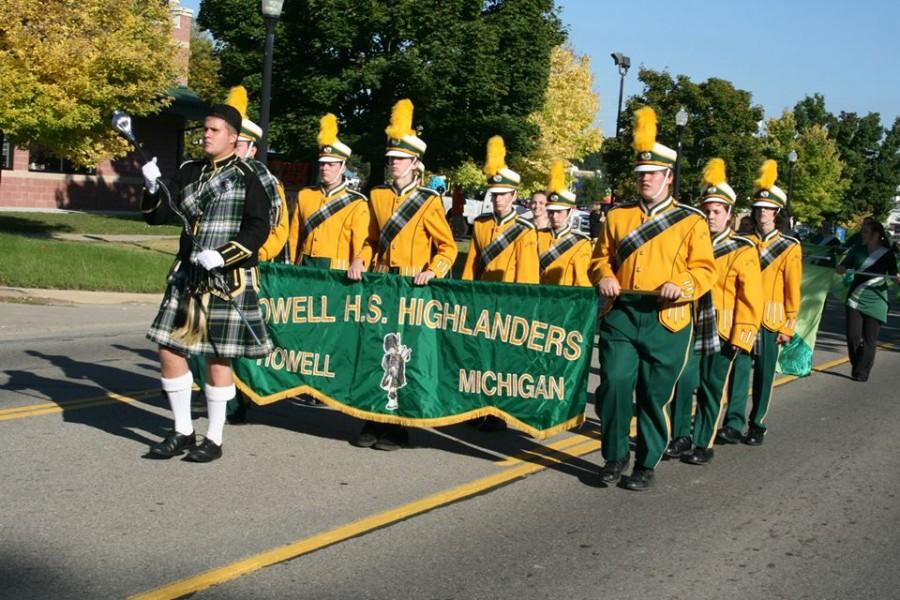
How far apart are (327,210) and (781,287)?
3.55 m

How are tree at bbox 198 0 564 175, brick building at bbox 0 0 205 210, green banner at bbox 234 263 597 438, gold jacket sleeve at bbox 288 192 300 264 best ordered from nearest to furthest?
green banner at bbox 234 263 597 438 → gold jacket sleeve at bbox 288 192 300 264 → tree at bbox 198 0 564 175 → brick building at bbox 0 0 205 210

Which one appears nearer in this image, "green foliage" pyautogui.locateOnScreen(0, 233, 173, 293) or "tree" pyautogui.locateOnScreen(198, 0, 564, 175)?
"green foliage" pyautogui.locateOnScreen(0, 233, 173, 293)

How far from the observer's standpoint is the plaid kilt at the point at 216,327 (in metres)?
6.82

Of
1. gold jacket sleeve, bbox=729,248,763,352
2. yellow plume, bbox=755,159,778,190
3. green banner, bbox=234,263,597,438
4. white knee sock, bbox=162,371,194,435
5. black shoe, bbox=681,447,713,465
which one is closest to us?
white knee sock, bbox=162,371,194,435

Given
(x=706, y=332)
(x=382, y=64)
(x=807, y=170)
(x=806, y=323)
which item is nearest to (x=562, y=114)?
(x=382, y=64)

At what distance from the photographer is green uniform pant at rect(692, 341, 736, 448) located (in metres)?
8.27

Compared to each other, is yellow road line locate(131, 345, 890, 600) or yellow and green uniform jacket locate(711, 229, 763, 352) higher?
yellow and green uniform jacket locate(711, 229, 763, 352)

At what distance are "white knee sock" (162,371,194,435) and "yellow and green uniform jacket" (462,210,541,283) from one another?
8.14 feet

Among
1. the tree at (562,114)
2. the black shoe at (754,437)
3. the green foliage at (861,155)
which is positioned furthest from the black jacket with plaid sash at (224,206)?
the green foliage at (861,155)

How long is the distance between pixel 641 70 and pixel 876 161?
136ft

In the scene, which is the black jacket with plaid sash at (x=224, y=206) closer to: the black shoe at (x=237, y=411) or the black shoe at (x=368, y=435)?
the black shoe at (x=368, y=435)

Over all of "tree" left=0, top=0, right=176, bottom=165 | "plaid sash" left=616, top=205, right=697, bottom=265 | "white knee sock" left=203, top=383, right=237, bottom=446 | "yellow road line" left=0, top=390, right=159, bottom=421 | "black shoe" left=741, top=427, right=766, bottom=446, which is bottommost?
"yellow road line" left=0, top=390, right=159, bottom=421

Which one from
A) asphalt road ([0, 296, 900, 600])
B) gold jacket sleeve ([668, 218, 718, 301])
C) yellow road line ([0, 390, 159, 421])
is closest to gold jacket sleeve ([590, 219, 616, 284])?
gold jacket sleeve ([668, 218, 718, 301])

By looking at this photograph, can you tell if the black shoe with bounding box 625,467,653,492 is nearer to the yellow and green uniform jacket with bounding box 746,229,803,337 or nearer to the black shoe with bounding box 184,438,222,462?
the yellow and green uniform jacket with bounding box 746,229,803,337
